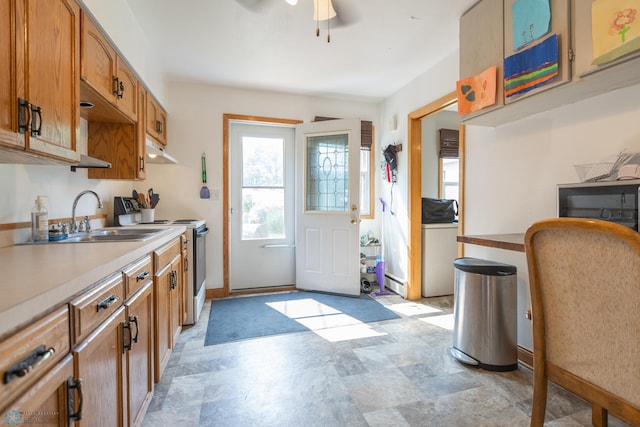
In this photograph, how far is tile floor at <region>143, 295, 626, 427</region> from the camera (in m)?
1.47

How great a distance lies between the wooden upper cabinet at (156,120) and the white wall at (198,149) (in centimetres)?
16

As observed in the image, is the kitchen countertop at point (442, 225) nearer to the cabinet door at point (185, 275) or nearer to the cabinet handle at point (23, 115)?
the cabinet door at point (185, 275)

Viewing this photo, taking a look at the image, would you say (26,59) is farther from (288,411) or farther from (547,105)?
(547,105)

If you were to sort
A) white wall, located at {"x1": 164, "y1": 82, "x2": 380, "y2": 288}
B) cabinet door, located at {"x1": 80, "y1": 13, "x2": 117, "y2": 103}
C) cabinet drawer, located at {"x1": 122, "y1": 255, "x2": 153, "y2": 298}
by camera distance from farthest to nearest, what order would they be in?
white wall, located at {"x1": 164, "y1": 82, "x2": 380, "y2": 288} → cabinet door, located at {"x1": 80, "y1": 13, "x2": 117, "y2": 103} → cabinet drawer, located at {"x1": 122, "y1": 255, "x2": 153, "y2": 298}

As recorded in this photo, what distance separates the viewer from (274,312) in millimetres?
2934

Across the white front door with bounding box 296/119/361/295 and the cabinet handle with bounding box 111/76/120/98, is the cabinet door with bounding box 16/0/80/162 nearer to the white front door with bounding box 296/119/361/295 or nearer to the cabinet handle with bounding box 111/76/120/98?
the cabinet handle with bounding box 111/76/120/98

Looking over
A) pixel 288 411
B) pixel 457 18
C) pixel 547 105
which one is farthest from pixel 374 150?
pixel 288 411

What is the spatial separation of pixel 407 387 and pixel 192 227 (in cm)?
211

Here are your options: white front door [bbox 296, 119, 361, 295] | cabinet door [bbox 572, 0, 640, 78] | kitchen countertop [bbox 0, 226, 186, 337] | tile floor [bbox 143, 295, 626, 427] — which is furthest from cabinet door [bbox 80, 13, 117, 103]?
cabinet door [bbox 572, 0, 640, 78]

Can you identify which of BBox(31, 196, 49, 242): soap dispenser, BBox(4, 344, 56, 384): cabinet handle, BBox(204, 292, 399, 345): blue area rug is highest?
BBox(31, 196, 49, 242): soap dispenser

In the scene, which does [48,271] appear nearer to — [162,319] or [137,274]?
[137,274]

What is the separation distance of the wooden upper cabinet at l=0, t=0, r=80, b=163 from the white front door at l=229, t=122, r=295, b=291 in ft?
7.31

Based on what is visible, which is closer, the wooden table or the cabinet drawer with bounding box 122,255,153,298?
the cabinet drawer with bounding box 122,255,153,298

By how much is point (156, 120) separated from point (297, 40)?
156 centimetres
